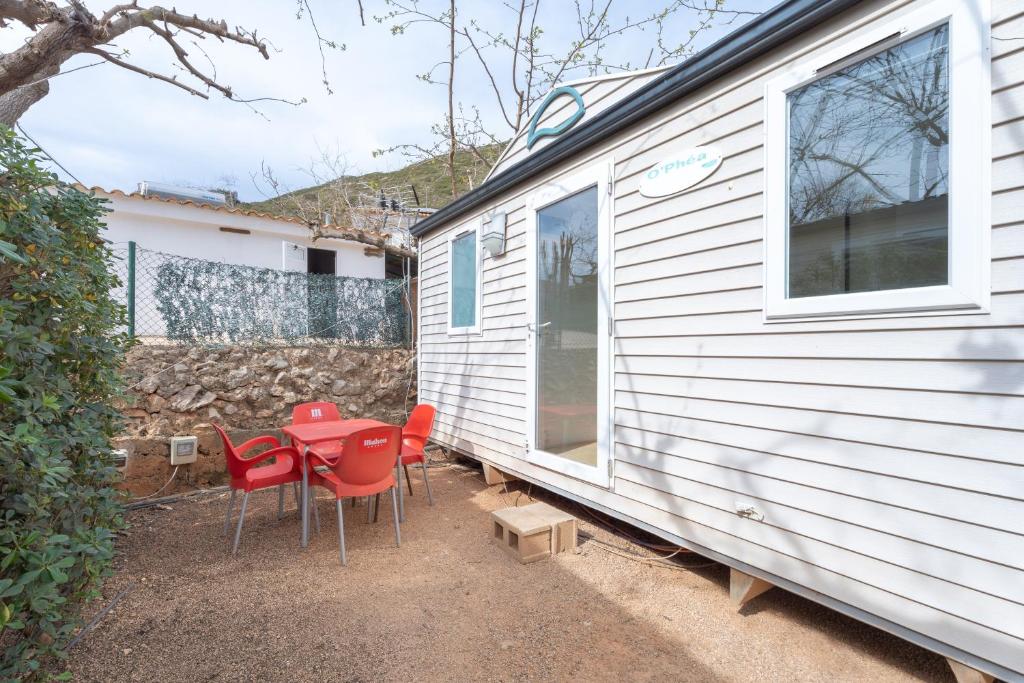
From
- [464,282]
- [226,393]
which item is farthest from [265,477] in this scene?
[464,282]

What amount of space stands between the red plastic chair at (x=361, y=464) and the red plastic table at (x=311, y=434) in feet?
0.38

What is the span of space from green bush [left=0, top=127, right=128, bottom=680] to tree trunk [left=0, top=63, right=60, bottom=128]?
1.40 meters

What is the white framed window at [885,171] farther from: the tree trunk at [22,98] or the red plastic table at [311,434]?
the tree trunk at [22,98]

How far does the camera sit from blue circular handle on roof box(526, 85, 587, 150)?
3535 mm

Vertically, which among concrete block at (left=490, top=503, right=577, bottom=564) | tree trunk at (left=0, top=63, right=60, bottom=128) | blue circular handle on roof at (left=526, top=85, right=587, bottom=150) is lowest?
concrete block at (left=490, top=503, right=577, bottom=564)

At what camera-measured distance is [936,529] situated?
1632mm

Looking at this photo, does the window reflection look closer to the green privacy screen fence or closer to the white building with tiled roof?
the green privacy screen fence

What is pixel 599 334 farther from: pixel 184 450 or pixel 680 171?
pixel 184 450

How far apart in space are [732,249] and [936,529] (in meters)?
1.36

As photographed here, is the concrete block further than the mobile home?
Yes

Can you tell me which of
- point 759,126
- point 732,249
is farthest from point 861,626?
point 759,126

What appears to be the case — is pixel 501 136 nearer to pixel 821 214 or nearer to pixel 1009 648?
pixel 821 214

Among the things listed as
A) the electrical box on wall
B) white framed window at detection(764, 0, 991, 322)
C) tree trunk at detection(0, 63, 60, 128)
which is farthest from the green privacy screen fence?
white framed window at detection(764, 0, 991, 322)

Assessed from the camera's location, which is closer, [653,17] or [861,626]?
[861,626]
